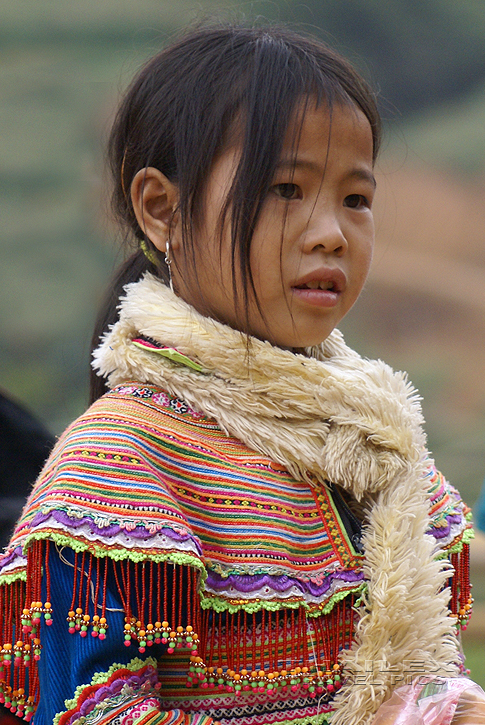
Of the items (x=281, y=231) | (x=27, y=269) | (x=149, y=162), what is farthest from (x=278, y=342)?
(x=27, y=269)

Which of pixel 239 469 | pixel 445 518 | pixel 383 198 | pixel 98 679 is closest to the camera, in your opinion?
pixel 98 679

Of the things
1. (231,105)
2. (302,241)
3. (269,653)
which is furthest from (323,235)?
(269,653)

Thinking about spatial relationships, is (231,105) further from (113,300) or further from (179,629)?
(179,629)

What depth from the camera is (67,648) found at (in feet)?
2.39

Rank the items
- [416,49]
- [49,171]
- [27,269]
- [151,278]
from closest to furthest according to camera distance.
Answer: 1. [151,278]
2. [27,269]
3. [49,171]
4. [416,49]

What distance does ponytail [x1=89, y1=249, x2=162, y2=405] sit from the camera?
101cm

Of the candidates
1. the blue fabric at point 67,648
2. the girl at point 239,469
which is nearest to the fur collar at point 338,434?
the girl at point 239,469

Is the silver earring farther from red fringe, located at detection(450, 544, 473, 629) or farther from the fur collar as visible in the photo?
red fringe, located at detection(450, 544, 473, 629)

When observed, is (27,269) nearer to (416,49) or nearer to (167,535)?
(416,49)

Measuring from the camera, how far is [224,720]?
784 millimetres

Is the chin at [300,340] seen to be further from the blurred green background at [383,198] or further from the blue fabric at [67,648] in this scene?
the blurred green background at [383,198]

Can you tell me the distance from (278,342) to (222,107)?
0.83 ft

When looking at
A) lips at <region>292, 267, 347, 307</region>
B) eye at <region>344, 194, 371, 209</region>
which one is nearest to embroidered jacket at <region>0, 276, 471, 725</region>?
lips at <region>292, 267, 347, 307</region>

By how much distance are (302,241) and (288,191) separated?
56 millimetres
